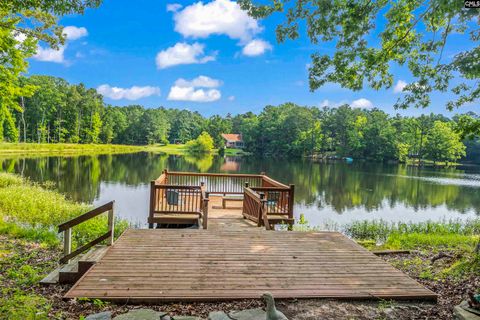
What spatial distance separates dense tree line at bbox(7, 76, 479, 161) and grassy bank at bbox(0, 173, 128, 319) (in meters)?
42.4

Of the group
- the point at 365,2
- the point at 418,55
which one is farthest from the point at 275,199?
the point at 365,2

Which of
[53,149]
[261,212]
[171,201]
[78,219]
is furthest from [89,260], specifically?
[53,149]

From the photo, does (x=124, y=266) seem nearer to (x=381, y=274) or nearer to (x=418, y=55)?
(x=381, y=274)

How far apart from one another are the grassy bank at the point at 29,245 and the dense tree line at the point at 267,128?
4235cm

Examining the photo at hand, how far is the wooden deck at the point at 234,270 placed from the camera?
13.4 feet

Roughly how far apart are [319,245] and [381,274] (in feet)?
4.73

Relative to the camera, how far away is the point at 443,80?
5.84 m

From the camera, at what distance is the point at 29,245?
23.6ft

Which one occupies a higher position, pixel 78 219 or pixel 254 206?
pixel 78 219

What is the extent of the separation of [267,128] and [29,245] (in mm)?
70539

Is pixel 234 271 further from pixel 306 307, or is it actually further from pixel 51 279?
pixel 51 279

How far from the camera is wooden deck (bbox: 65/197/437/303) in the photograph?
161 inches

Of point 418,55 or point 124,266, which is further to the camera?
point 418,55

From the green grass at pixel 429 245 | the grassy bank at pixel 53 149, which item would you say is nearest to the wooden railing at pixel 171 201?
the green grass at pixel 429 245
